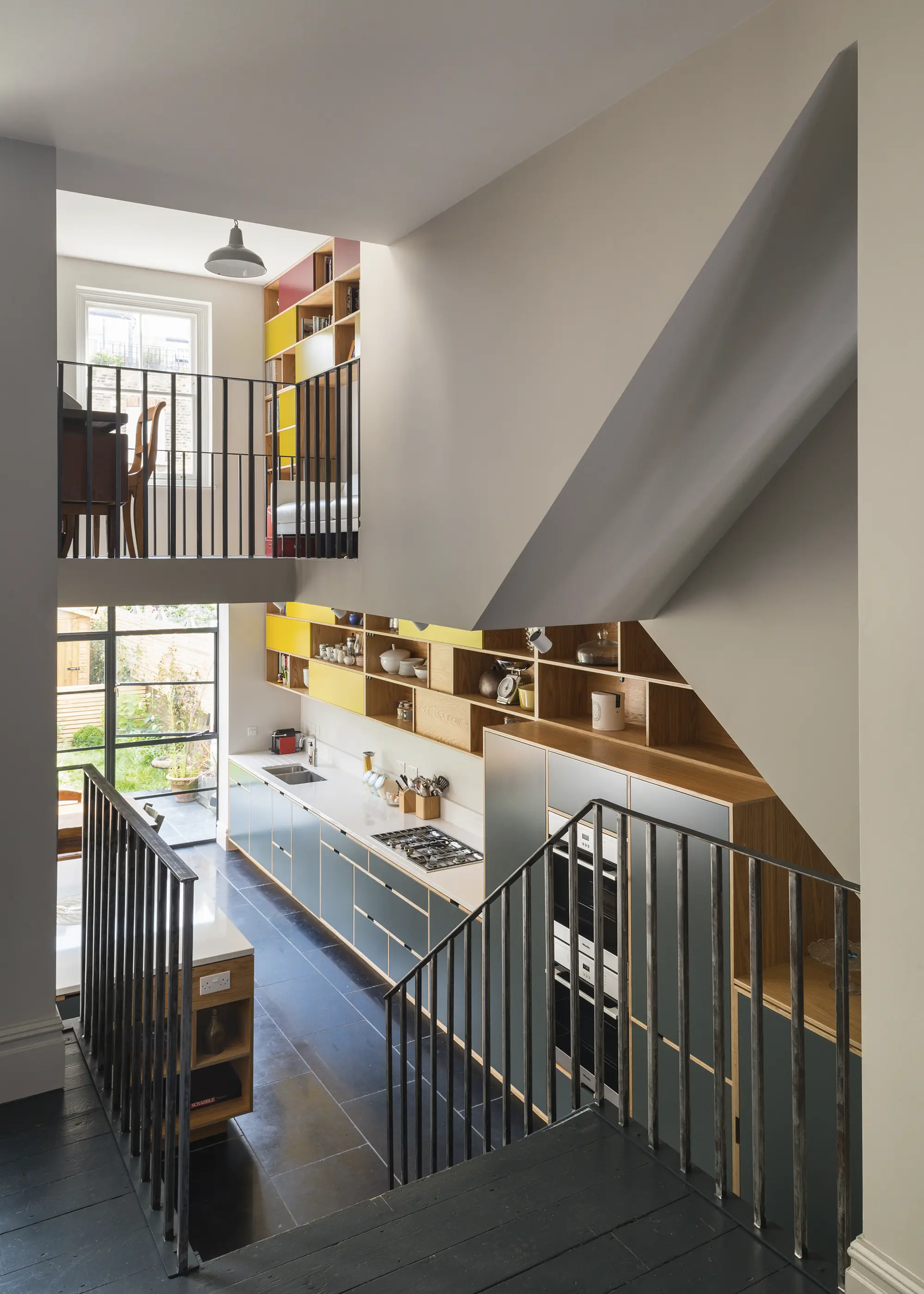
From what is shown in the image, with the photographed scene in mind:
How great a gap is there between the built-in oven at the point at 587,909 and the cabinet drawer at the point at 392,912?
1133 millimetres

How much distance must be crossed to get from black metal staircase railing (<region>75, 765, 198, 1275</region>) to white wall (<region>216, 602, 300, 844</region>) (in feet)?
16.9

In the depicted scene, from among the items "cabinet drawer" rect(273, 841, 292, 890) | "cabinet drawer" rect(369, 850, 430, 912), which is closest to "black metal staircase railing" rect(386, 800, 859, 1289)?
"cabinet drawer" rect(369, 850, 430, 912)

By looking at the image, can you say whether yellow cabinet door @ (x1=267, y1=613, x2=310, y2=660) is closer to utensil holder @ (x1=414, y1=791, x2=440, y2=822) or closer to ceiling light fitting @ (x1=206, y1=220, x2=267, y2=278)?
utensil holder @ (x1=414, y1=791, x2=440, y2=822)

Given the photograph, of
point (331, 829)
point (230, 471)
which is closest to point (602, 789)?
point (331, 829)

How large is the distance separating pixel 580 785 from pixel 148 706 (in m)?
5.31

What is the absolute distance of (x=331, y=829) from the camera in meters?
6.38

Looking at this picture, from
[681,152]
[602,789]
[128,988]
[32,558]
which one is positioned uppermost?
[681,152]

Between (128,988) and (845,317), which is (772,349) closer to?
(845,317)

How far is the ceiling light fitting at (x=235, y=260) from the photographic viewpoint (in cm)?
488

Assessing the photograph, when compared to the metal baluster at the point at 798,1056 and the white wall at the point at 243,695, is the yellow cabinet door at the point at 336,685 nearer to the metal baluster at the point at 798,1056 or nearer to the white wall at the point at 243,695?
the white wall at the point at 243,695

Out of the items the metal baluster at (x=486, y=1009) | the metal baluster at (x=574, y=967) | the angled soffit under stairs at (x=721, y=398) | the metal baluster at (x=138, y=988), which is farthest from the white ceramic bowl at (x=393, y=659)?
the metal baluster at (x=138, y=988)

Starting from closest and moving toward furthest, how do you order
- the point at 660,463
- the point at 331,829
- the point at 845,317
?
the point at 845,317 < the point at 660,463 < the point at 331,829

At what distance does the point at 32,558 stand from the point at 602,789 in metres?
2.39

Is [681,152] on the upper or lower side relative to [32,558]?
upper
